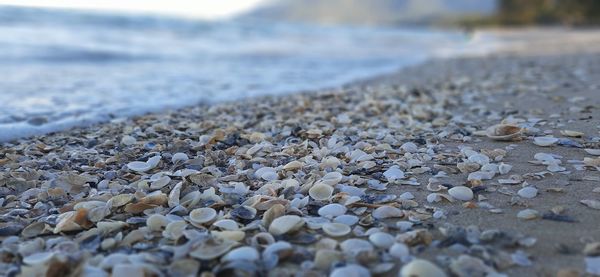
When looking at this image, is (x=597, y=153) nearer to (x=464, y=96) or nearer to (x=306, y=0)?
(x=464, y=96)

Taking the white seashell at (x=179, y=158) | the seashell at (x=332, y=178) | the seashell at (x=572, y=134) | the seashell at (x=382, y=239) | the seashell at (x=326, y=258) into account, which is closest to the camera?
the seashell at (x=326, y=258)

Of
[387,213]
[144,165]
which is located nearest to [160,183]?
[144,165]

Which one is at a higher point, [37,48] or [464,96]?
[37,48]

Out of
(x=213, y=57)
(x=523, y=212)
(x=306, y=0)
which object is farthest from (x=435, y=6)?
(x=523, y=212)

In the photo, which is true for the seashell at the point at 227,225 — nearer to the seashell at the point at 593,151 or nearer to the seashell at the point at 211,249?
the seashell at the point at 211,249

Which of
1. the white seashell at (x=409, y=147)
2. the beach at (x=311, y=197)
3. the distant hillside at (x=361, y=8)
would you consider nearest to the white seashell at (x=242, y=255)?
the beach at (x=311, y=197)

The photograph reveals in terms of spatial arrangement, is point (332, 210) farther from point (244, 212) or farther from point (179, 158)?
point (179, 158)
